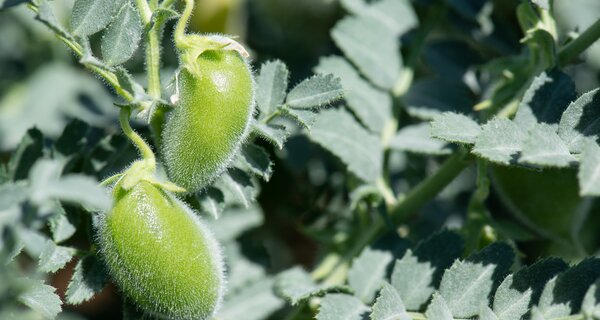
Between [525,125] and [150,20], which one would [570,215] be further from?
[150,20]

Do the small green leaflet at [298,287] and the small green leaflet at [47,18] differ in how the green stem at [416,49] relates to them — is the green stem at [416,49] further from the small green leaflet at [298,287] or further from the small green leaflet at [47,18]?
the small green leaflet at [47,18]

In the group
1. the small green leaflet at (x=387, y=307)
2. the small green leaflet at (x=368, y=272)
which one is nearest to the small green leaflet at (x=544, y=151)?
the small green leaflet at (x=387, y=307)

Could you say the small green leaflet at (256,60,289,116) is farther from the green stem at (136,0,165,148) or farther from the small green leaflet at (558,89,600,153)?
the small green leaflet at (558,89,600,153)

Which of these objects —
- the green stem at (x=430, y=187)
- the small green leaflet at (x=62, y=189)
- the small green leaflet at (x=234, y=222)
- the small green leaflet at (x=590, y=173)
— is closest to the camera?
the small green leaflet at (x=62, y=189)

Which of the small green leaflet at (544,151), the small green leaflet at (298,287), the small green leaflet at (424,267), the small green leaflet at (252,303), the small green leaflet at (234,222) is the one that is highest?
the small green leaflet at (544,151)

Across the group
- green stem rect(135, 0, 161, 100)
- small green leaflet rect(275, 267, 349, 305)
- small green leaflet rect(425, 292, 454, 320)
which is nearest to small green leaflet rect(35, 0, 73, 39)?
green stem rect(135, 0, 161, 100)

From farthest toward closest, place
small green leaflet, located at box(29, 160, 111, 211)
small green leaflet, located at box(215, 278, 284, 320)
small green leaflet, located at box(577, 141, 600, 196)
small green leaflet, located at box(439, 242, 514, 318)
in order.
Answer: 1. small green leaflet, located at box(215, 278, 284, 320)
2. small green leaflet, located at box(439, 242, 514, 318)
3. small green leaflet, located at box(577, 141, 600, 196)
4. small green leaflet, located at box(29, 160, 111, 211)

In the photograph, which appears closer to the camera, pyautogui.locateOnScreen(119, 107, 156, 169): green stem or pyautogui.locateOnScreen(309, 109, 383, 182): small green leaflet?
pyautogui.locateOnScreen(119, 107, 156, 169): green stem
